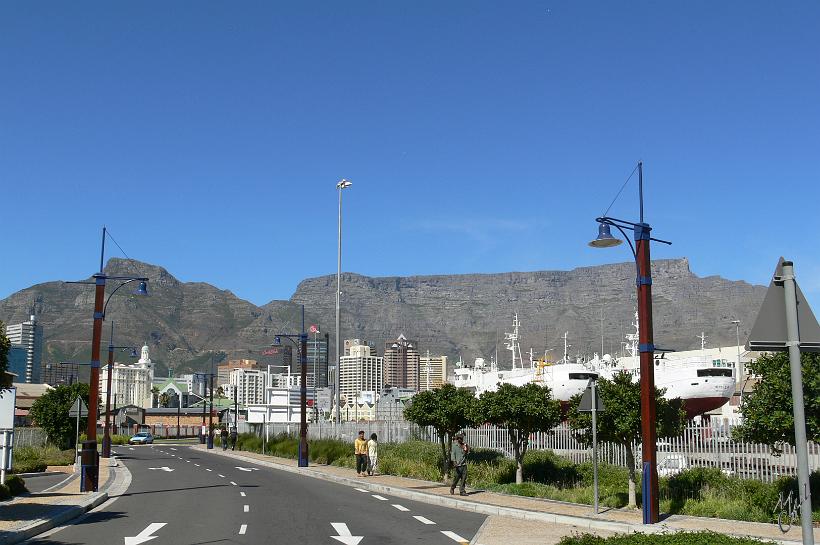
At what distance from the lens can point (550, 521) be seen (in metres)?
19.0

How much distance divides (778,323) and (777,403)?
38.8 ft

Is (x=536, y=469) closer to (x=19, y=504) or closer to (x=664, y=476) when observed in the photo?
(x=664, y=476)

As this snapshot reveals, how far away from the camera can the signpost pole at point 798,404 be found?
6793mm

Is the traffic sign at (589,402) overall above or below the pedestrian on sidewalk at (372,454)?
above

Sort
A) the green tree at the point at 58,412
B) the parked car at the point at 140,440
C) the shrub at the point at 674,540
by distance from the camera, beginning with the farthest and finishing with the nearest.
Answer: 1. the parked car at the point at 140,440
2. the green tree at the point at 58,412
3. the shrub at the point at 674,540

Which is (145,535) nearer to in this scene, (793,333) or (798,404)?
(798,404)

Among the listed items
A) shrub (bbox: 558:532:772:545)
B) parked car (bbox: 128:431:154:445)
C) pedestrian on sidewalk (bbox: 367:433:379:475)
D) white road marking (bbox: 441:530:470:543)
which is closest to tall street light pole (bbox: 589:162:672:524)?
white road marking (bbox: 441:530:470:543)

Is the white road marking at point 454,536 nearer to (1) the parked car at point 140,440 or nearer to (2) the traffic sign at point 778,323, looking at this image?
(2) the traffic sign at point 778,323

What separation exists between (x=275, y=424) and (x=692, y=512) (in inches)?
1914

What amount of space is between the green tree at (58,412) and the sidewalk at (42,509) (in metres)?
21.8

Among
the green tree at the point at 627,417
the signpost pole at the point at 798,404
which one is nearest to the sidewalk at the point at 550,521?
the green tree at the point at 627,417

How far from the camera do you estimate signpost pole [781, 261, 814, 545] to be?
22.3 feet

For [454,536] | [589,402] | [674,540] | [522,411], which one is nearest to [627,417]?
[589,402]

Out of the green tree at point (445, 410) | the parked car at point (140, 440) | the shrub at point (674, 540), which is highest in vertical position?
the green tree at point (445, 410)
